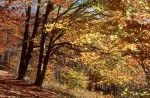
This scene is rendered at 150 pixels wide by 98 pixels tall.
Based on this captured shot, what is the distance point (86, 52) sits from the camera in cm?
2453

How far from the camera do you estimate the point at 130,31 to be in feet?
47.3

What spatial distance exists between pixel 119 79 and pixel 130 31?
8.10m

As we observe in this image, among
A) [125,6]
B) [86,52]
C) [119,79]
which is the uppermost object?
[125,6]

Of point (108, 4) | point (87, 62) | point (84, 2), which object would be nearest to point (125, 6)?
point (108, 4)

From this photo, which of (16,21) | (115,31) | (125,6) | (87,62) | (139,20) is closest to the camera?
(139,20)

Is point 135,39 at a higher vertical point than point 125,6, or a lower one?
lower

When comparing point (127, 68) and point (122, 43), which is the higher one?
point (122, 43)

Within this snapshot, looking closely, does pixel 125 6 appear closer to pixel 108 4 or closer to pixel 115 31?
pixel 108 4

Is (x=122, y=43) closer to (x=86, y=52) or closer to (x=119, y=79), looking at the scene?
(x=119, y=79)

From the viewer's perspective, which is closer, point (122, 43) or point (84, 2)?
point (122, 43)

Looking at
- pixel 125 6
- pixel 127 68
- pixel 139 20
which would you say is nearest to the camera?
pixel 139 20

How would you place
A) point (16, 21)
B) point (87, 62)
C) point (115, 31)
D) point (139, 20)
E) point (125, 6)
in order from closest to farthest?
point (139, 20), point (125, 6), point (115, 31), point (87, 62), point (16, 21)

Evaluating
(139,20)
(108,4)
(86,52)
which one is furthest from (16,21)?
(139,20)

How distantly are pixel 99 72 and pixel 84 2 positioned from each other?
5224mm
